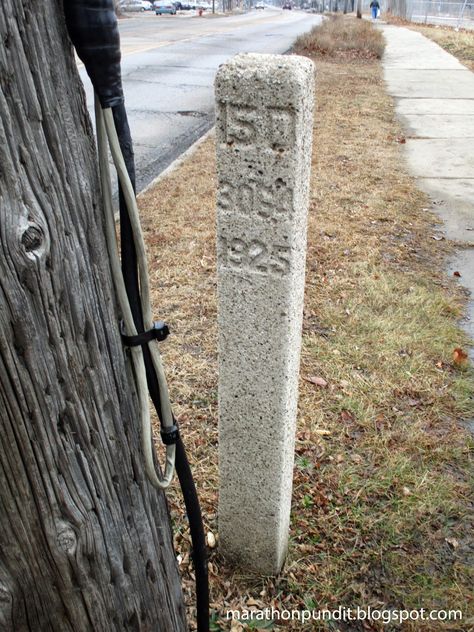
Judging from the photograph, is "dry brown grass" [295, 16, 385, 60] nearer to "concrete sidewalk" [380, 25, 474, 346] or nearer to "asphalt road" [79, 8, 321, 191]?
"concrete sidewalk" [380, 25, 474, 346]

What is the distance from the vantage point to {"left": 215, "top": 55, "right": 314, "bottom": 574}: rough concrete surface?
148cm

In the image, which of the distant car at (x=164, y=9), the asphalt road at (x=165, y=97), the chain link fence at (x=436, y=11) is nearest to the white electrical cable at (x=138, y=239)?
the asphalt road at (x=165, y=97)

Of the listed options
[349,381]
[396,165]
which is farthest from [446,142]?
[349,381]

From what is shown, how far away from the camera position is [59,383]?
1108 millimetres

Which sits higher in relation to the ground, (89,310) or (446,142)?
(89,310)

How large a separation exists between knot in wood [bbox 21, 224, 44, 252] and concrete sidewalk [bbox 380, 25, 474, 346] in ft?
11.0

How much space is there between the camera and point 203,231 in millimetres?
4988

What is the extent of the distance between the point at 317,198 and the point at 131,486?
479cm

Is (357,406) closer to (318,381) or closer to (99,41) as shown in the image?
(318,381)

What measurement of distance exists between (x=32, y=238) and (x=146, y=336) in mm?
347

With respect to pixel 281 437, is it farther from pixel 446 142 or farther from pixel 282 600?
pixel 446 142

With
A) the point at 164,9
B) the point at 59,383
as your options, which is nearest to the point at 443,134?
the point at 59,383

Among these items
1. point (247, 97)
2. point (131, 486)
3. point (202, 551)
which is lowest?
point (202, 551)

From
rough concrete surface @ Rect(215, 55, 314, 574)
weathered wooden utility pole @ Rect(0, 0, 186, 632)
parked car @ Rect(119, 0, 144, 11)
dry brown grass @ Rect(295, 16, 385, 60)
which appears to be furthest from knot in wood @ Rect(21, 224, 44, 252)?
parked car @ Rect(119, 0, 144, 11)
